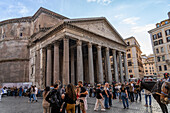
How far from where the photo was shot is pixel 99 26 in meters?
20.7

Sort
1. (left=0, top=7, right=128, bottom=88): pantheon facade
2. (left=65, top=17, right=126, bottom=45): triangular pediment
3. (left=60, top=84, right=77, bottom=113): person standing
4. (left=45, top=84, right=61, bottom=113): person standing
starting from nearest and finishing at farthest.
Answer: (left=45, top=84, right=61, bottom=113): person standing → (left=60, top=84, right=77, bottom=113): person standing → (left=0, top=7, right=128, bottom=88): pantheon facade → (left=65, top=17, right=126, bottom=45): triangular pediment

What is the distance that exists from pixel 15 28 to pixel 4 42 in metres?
4.14

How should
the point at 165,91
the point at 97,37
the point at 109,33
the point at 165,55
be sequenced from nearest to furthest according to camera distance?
the point at 165,91 → the point at 97,37 → the point at 109,33 → the point at 165,55

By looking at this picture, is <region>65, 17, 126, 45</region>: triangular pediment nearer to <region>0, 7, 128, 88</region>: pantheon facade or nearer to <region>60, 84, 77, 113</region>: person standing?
<region>0, 7, 128, 88</region>: pantheon facade

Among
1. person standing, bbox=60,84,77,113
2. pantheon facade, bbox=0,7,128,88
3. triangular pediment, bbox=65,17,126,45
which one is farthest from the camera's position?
triangular pediment, bbox=65,17,126,45

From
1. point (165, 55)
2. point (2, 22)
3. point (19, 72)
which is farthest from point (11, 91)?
point (165, 55)

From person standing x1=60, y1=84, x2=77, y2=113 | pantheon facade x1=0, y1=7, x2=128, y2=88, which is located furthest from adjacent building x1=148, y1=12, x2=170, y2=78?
person standing x1=60, y1=84, x2=77, y2=113

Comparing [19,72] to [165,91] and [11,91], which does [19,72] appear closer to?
[11,91]

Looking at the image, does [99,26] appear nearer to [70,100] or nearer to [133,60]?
[70,100]

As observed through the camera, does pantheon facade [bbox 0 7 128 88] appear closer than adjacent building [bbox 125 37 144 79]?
Yes

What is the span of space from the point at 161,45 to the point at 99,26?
2109 centimetres

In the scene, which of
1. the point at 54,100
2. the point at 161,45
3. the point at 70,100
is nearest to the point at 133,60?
the point at 161,45

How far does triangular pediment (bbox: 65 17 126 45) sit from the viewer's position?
1744 centimetres

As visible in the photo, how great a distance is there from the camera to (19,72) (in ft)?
85.6
